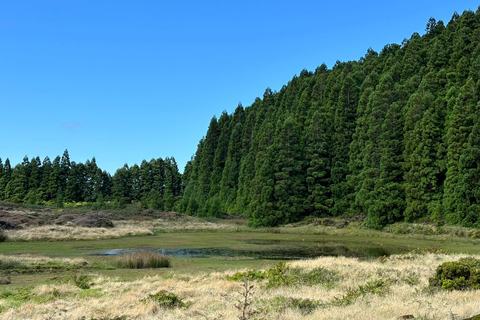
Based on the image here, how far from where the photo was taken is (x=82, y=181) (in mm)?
136250

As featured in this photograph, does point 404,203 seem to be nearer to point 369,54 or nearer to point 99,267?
point 99,267

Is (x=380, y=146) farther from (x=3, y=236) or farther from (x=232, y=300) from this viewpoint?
(x=232, y=300)

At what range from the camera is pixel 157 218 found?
87.2m

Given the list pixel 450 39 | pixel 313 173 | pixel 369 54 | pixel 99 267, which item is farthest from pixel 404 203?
pixel 369 54

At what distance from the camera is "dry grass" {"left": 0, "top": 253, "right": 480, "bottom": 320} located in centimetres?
1085

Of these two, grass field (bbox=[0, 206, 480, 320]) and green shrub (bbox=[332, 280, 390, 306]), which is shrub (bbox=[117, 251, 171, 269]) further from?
green shrub (bbox=[332, 280, 390, 306])

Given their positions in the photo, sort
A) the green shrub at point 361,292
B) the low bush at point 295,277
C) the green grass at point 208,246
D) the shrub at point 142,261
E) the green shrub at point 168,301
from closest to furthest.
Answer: the green shrub at point 361,292, the green shrub at point 168,301, the low bush at point 295,277, the green grass at point 208,246, the shrub at point 142,261

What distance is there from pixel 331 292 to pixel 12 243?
121 feet

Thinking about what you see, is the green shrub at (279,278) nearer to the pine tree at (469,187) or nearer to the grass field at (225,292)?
the grass field at (225,292)

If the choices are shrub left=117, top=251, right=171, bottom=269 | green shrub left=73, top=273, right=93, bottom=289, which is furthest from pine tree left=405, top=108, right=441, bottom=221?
green shrub left=73, top=273, right=93, bottom=289

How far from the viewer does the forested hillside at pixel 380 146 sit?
55.2 metres

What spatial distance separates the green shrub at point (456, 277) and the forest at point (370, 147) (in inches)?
1461

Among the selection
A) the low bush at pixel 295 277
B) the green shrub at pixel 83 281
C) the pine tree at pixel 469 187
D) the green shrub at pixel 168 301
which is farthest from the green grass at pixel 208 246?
the green shrub at pixel 168 301

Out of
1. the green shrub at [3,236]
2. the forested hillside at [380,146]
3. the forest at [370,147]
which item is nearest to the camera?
the green shrub at [3,236]
